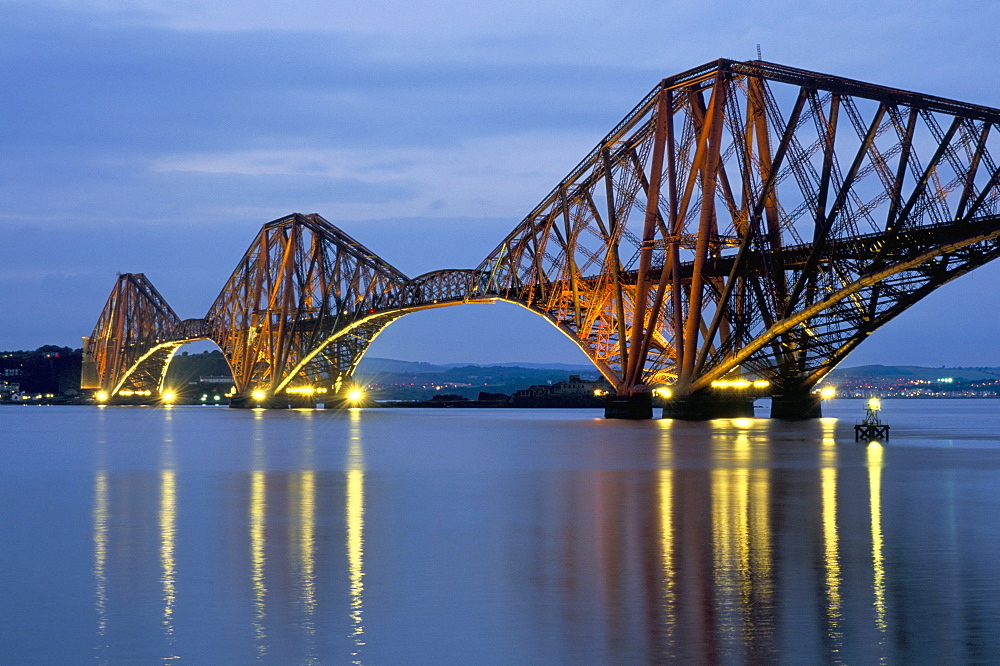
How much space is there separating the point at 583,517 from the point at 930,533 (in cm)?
765

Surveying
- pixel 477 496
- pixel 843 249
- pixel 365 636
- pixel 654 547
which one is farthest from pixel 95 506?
pixel 843 249

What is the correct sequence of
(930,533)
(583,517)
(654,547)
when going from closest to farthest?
1. (654,547)
2. (930,533)
3. (583,517)

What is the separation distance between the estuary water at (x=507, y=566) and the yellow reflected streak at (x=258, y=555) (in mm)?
91

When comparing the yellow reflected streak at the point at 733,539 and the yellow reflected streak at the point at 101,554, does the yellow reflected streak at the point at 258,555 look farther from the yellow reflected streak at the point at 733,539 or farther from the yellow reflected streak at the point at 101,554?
the yellow reflected streak at the point at 733,539

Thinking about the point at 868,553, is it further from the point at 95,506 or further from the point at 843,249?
the point at 843,249

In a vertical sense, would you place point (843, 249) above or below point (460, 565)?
above

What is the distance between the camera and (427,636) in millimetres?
15250

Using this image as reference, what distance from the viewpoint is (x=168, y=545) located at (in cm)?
2359

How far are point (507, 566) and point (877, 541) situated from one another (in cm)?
748

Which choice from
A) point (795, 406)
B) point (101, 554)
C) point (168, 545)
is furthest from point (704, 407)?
point (101, 554)

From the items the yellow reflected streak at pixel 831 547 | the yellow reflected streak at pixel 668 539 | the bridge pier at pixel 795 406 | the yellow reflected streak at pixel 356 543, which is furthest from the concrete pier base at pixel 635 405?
the yellow reflected streak at pixel 831 547

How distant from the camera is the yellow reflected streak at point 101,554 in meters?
16.6

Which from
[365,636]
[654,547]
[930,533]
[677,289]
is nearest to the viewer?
[365,636]

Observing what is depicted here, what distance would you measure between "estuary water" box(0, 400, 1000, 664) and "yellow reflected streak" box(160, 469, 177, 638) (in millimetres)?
76
